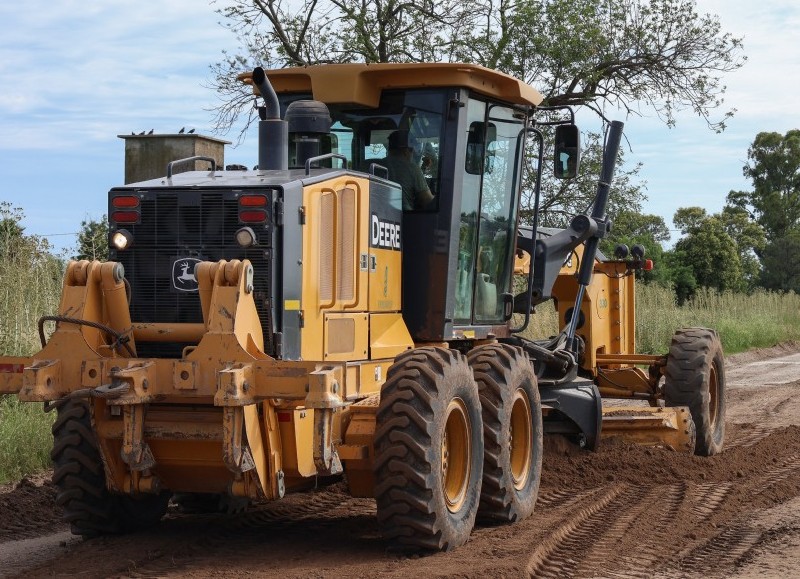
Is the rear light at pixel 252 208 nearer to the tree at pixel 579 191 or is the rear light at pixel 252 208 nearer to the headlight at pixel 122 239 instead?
the headlight at pixel 122 239

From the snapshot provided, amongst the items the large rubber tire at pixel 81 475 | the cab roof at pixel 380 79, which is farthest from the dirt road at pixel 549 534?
the cab roof at pixel 380 79

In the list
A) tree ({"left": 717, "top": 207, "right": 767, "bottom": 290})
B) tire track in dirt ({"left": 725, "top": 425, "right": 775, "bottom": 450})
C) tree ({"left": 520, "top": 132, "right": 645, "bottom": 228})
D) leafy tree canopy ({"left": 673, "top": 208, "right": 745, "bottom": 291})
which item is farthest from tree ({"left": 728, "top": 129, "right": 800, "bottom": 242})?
tire track in dirt ({"left": 725, "top": 425, "right": 775, "bottom": 450})

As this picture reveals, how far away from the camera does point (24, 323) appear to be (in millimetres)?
12633

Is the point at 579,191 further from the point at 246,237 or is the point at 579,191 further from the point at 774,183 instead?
the point at 774,183

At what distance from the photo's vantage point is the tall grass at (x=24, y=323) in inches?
420

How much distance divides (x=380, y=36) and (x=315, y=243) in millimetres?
14409

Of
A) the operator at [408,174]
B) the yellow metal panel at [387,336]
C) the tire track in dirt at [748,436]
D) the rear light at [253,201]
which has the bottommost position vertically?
the tire track in dirt at [748,436]

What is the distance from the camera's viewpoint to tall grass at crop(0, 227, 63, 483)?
10672mm

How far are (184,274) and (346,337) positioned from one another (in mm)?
1123

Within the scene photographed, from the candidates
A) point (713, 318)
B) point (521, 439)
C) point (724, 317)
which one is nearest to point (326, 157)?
point (521, 439)

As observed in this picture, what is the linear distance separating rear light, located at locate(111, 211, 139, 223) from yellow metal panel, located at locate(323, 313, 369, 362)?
1.37 metres

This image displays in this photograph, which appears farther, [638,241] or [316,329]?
[638,241]

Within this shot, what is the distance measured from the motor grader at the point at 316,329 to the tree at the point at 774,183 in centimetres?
5930

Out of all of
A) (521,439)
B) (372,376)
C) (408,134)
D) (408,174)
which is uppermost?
(408,134)
